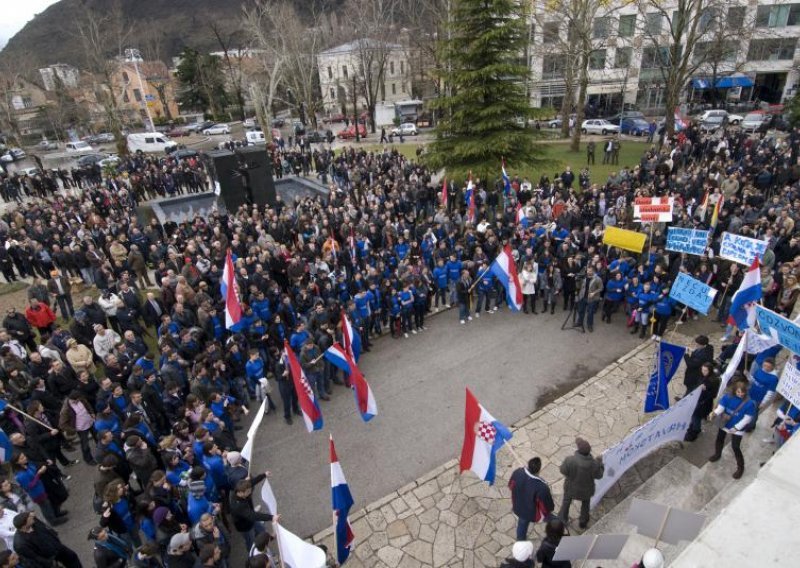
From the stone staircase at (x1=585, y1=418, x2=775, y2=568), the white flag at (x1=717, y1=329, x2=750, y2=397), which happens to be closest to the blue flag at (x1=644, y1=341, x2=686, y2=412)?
the white flag at (x1=717, y1=329, x2=750, y2=397)

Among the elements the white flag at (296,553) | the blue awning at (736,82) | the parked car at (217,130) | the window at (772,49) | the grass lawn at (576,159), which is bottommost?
the grass lawn at (576,159)

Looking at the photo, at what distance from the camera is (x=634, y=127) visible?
132 ft

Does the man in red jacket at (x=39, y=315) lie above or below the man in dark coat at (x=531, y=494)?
above

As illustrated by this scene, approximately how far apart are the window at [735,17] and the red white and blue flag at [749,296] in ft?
95.3

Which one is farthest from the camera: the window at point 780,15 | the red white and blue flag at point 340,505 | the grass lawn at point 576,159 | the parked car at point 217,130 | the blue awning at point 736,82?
the parked car at point 217,130

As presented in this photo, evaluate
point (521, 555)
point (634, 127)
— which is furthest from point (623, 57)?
point (521, 555)

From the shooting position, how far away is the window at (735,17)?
30.4m

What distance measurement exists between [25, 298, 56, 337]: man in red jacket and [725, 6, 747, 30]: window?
123 feet

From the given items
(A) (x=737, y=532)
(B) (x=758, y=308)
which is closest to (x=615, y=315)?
(B) (x=758, y=308)

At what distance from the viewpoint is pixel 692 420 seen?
8305mm

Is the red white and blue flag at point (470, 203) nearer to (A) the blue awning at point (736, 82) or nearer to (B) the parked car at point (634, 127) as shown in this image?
(B) the parked car at point (634, 127)

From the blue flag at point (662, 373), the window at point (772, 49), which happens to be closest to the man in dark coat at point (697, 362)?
the blue flag at point (662, 373)

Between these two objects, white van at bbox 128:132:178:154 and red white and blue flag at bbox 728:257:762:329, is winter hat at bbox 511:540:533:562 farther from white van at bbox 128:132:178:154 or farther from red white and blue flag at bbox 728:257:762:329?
white van at bbox 128:132:178:154

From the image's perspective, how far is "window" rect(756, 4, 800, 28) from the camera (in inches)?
1725
